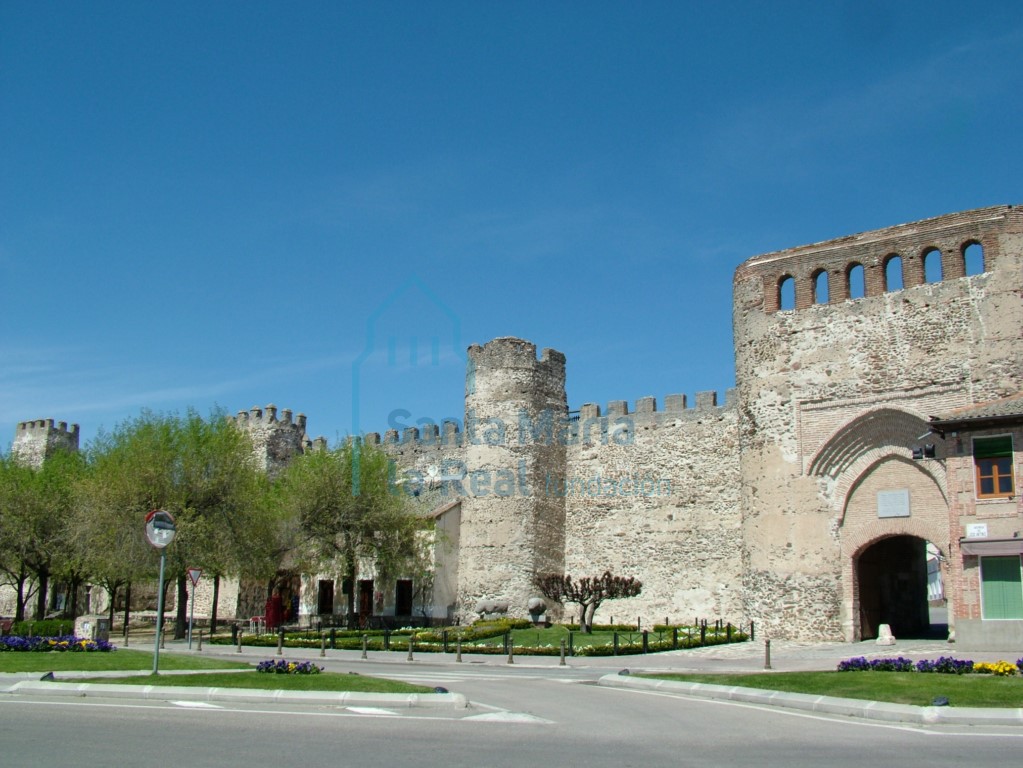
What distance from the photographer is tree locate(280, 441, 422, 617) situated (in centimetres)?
4022

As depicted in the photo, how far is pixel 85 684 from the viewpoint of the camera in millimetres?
15445

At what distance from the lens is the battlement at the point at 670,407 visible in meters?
37.7

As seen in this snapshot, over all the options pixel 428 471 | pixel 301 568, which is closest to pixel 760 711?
pixel 301 568

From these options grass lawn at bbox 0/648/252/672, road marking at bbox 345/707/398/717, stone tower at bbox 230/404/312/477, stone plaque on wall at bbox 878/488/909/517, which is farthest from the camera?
stone tower at bbox 230/404/312/477

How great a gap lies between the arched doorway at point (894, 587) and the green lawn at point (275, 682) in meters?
17.1

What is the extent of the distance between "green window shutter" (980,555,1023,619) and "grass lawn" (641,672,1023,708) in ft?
21.9

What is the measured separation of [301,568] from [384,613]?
4.24m

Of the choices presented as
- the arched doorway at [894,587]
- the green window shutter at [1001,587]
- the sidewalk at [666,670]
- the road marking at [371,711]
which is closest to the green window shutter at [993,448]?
the green window shutter at [1001,587]

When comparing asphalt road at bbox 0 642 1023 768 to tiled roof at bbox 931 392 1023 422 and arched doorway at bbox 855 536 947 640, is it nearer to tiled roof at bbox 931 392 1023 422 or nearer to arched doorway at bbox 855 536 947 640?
tiled roof at bbox 931 392 1023 422

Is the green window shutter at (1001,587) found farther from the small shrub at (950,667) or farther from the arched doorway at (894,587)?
the small shrub at (950,667)

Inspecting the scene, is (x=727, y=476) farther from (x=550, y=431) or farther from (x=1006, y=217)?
(x=1006, y=217)

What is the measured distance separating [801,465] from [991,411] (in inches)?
249

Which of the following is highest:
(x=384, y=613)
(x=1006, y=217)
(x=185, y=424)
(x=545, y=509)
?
(x=1006, y=217)

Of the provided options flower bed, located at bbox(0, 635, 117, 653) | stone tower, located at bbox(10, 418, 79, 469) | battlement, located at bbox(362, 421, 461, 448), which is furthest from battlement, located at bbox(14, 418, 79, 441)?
flower bed, located at bbox(0, 635, 117, 653)
